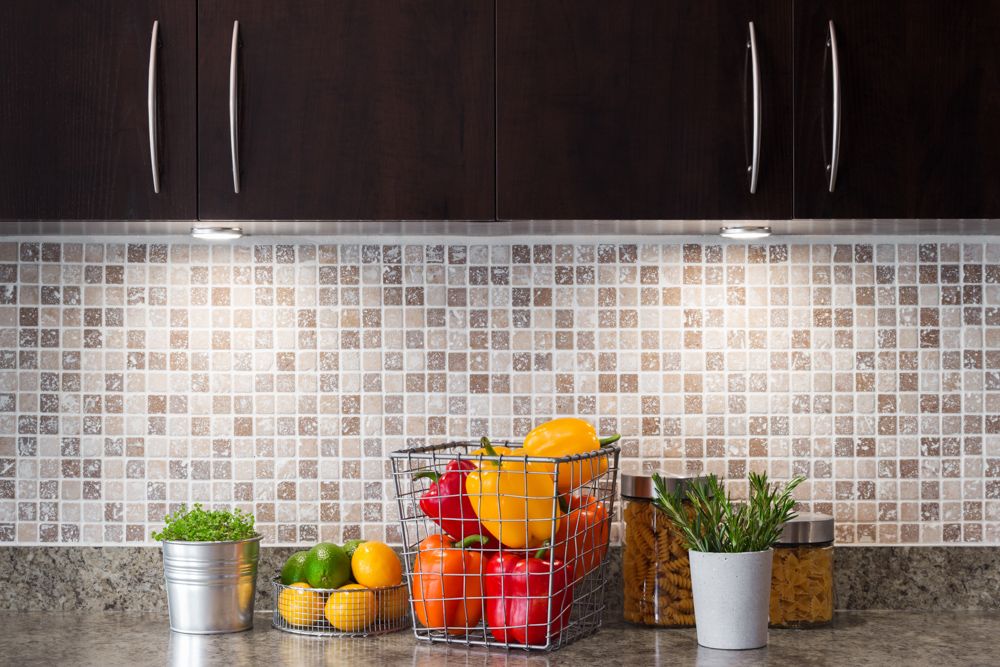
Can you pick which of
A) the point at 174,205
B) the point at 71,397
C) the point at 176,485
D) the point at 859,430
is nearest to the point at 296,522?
the point at 176,485

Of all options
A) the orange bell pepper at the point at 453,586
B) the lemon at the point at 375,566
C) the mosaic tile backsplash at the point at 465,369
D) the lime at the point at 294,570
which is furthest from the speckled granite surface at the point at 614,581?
the orange bell pepper at the point at 453,586

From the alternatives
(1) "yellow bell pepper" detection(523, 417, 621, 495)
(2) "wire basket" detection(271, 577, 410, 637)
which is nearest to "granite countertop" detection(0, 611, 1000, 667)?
(2) "wire basket" detection(271, 577, 410, 637)

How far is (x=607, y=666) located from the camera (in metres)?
1.44

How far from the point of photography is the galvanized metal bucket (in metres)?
1.61

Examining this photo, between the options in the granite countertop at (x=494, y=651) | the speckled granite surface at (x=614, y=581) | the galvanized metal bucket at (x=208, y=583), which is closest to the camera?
the granite countertop at (x=494, y=651)

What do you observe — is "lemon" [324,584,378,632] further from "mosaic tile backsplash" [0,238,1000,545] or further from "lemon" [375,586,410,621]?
"mosaic tile backsplash" [0,238,1000,545]

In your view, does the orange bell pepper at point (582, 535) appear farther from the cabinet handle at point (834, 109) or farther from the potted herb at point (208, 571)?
the cabinet handle at point (834, 109)

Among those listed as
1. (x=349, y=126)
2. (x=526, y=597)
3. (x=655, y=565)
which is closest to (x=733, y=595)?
(x=655, y=565)

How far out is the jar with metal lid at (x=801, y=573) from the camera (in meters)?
1.64

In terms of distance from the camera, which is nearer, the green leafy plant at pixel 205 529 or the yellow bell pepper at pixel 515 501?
the yellow bell pepper at pixel 515 501

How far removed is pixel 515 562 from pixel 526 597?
6 cm

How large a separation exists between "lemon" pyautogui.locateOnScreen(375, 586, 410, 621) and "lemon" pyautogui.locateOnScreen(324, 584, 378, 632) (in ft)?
0.05

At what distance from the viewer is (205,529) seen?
1619mm

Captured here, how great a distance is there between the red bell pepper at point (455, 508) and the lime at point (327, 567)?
0.19m
